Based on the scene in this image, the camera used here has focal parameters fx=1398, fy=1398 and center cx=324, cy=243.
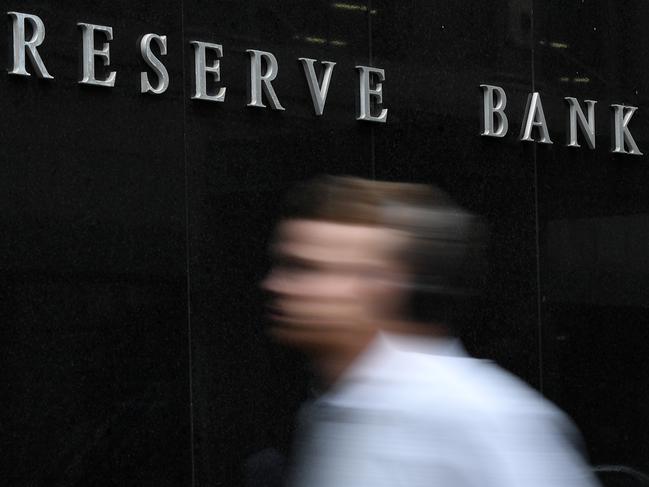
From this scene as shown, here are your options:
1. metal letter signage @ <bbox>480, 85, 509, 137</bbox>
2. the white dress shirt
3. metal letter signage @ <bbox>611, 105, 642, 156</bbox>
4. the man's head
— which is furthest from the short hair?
metal letter signage @ <bbox>611, 105, 642, 156</bbox>

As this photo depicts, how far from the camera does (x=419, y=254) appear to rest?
2.37 metres

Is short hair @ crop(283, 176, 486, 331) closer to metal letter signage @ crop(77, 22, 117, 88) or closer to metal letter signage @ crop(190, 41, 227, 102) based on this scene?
metal letter signage @ crop(77, 22, 117, 88)

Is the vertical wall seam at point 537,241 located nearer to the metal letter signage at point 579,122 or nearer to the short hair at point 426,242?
the metal letter signage at point 579,122

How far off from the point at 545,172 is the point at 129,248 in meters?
3.26

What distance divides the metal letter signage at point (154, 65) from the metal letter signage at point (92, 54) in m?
0.19

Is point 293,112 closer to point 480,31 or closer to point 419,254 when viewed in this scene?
point 480,31

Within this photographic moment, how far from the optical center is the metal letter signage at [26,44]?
22.8 feet

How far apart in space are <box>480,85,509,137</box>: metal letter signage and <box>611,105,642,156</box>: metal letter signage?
3.30 ft

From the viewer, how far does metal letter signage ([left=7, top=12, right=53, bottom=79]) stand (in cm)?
695

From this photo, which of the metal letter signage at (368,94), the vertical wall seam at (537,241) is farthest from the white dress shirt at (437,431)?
the vertical wall seam at (537,241)

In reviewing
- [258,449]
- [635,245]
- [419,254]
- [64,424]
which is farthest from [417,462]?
[635,245]

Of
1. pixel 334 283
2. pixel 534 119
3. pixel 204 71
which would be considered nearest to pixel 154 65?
pixel 204 71

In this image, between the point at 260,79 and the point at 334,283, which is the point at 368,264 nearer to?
the point at 334,283

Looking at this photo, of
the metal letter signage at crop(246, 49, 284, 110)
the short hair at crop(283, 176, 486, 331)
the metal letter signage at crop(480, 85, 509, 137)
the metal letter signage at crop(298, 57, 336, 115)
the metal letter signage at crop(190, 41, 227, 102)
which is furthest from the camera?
the metal letter signage at crop(480, 85, 509, 137)
